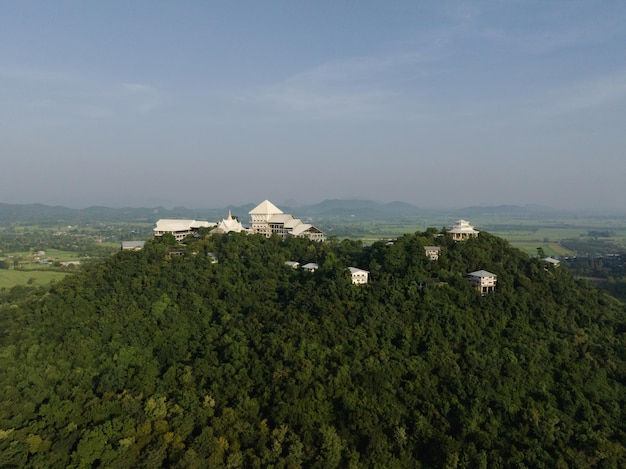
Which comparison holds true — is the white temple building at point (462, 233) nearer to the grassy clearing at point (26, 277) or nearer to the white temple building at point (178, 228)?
the white temple building at point (178, 228)

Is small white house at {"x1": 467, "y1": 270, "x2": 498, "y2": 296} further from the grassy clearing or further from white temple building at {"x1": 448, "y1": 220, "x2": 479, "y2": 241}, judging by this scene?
the grassy clearing

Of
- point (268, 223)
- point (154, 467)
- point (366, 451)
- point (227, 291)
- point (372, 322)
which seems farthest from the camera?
point (268, 223)

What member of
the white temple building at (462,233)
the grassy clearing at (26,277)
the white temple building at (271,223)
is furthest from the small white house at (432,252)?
the grassy clearing at (26,277)

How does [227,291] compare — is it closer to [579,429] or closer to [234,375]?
[234,375]

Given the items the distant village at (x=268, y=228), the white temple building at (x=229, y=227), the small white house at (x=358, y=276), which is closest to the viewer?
the small white house at (x=358, y=276)

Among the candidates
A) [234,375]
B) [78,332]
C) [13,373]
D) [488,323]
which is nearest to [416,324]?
[488,323]

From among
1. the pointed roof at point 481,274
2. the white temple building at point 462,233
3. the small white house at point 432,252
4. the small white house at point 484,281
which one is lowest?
the small white house at point 484,281

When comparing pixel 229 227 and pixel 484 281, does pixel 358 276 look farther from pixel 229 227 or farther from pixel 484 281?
pixel 229 227
